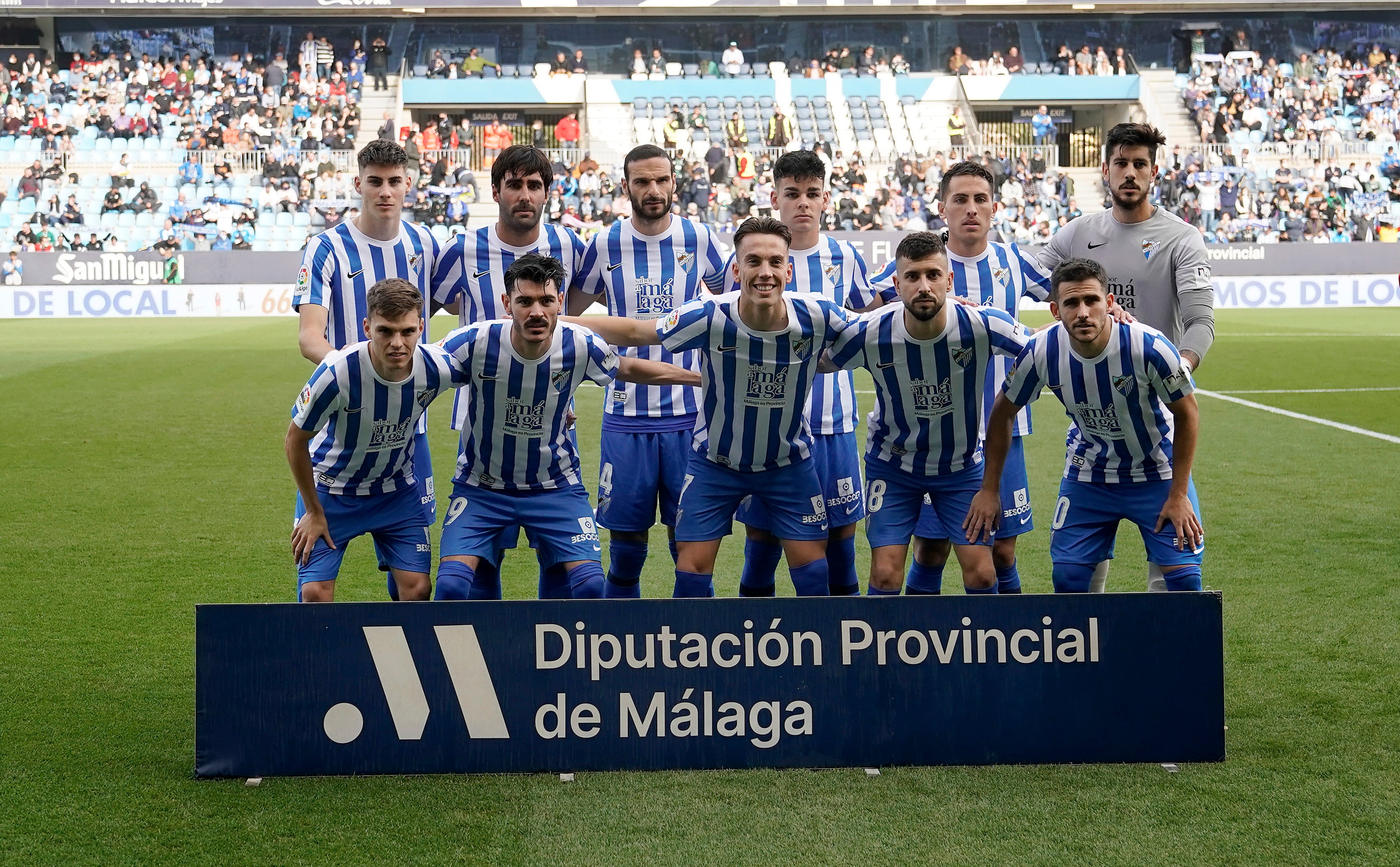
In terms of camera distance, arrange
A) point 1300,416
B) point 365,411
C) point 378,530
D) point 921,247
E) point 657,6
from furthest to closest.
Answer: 1. point 657,6
2. point 1300,416
3. point 378,530
4. point 365,411
5. point 921,247

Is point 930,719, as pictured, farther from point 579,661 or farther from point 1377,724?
point 1377,724

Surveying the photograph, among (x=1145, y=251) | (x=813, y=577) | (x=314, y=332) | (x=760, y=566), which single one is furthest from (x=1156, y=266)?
(x=314, y=332)

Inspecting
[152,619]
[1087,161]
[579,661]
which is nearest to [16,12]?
[1087,161]

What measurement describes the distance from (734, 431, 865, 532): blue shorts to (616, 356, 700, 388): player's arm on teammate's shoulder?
53 cm

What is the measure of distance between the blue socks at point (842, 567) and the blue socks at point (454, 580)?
1310 mm

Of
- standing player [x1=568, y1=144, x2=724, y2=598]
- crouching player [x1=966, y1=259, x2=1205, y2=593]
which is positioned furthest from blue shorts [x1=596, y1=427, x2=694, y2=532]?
crouching player [x1=966, y1=259, x2=1205, y2=593]

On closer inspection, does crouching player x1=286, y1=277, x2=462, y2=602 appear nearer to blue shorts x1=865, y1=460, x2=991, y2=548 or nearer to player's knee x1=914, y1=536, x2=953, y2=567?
blue shorts x1=865, y1=460, x2=991, y2=548

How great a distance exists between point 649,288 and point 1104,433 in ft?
5.69

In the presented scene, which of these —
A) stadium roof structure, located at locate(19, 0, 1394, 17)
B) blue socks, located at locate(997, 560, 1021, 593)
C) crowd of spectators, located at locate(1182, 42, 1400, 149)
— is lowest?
blue socks, located at locate(997, 560, 1021, 593)

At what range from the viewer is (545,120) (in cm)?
3619

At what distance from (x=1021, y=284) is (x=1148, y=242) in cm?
49

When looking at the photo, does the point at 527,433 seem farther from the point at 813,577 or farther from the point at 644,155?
the point at 644,155

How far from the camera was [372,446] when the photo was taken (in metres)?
4.62

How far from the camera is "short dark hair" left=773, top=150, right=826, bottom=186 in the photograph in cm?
505
